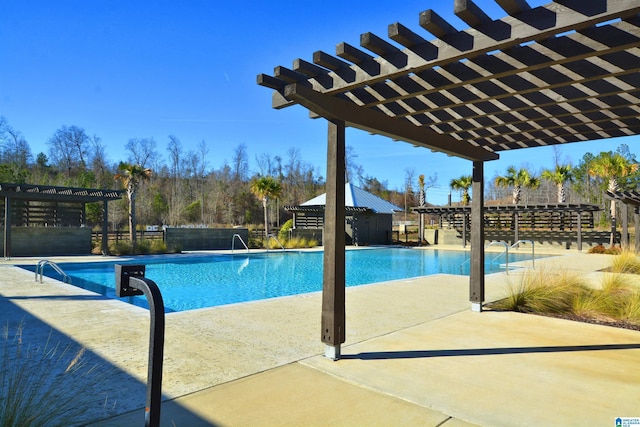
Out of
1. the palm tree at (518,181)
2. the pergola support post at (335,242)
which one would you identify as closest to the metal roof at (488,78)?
the pergola support post at (335,242)

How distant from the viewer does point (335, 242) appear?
389cm

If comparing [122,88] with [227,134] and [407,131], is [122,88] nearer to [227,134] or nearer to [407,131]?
[227,134]

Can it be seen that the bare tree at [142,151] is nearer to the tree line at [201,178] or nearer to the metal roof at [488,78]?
the tree line at [201,178]

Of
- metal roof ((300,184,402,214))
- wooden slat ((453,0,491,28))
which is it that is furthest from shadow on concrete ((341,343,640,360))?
metal roof ((300,184,402,214))

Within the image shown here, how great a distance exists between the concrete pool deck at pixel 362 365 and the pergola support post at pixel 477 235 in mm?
411

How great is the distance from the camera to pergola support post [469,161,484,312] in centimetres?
605

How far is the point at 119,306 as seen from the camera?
6.49 m

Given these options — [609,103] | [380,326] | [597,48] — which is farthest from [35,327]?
[609,103]

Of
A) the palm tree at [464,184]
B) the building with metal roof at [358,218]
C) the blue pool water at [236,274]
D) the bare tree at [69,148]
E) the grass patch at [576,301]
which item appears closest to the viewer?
the grass patch at [576,301]

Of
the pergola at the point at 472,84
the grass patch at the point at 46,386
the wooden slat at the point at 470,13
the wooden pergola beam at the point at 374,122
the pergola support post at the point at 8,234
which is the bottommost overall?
the grass patch at the point at 46,386

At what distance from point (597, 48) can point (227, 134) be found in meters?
48.1

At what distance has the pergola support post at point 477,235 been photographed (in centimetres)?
605

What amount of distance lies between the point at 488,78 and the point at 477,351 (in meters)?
2.70

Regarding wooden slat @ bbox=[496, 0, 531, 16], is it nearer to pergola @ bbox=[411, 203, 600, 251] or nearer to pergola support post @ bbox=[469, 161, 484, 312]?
pergola support post @ bbox=[469, 161, 484, 312]
